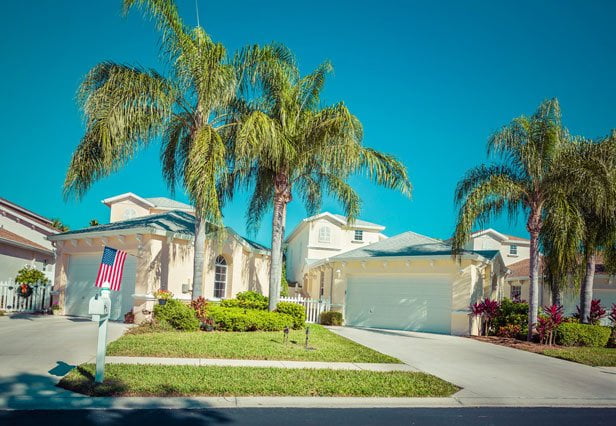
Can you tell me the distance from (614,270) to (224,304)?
1410 cm

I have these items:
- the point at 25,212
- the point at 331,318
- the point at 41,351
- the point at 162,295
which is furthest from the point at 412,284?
the point at 25,212

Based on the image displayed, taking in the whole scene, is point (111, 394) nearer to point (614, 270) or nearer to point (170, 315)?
point (170, 315)

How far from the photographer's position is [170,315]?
47.9 ft

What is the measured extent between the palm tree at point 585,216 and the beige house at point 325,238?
16203 mm

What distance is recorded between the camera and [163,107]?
49.5 feet

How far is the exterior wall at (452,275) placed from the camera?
18953 mm

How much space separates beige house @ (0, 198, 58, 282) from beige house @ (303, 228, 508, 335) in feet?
44.1

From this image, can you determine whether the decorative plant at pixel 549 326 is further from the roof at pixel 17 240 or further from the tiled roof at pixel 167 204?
the tiled roof at pixel 167 204

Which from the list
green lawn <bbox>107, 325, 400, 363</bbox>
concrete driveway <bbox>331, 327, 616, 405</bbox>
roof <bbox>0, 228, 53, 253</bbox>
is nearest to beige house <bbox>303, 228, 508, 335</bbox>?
concrete driveway <bbox>331, 327, 616, 405</bbox>

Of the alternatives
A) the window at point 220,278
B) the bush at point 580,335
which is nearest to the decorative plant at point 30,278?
the window at point 220,278

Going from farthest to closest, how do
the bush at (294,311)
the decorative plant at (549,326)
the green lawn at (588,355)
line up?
the bush at (294,311) < the decorative plant at (549,326) < the green lawn at (588,355)

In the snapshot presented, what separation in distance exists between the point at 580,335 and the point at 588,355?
7.82ft

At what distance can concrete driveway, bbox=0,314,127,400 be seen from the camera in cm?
747

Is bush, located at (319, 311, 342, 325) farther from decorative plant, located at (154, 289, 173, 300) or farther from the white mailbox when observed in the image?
the white mailbox
